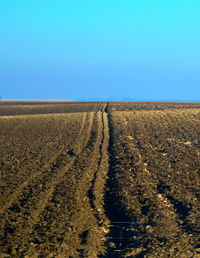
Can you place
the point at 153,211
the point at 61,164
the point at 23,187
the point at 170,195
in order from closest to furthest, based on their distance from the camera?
the point at 153,211, the point at 170,195, the point at 23,187, the point at 61,164

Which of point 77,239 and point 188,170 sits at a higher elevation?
point 188,170


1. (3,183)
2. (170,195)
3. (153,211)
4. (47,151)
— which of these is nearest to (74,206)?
(153,211)

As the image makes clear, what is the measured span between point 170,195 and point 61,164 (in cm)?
607

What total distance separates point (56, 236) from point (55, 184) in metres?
4.73

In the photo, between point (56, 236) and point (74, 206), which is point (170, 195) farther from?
point (56, 236)

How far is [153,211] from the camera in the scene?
35.4 ft

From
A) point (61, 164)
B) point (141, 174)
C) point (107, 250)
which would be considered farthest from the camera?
point (61, 164)

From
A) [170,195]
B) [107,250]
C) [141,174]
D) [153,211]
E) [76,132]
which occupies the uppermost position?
[76,132]

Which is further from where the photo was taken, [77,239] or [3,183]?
[3,183]

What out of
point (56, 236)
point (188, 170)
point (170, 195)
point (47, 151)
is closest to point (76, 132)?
point (47, 151)

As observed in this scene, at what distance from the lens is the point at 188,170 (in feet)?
51.4

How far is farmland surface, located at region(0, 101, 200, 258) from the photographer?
28.3ft

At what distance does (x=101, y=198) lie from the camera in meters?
12.2

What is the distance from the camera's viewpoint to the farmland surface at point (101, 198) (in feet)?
28.3
